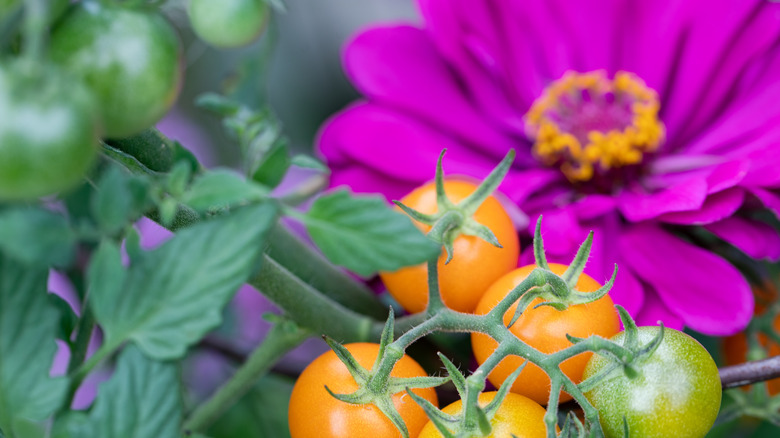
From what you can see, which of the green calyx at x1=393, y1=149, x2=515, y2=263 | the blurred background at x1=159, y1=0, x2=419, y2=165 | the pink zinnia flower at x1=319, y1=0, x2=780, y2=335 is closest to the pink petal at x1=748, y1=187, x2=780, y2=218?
the pink zinnia flower at x1=319, y1=0, x2=780, y2=335

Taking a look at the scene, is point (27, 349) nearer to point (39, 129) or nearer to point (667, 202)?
point (39, 129)

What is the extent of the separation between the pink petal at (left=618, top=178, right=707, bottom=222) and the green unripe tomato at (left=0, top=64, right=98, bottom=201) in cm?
21

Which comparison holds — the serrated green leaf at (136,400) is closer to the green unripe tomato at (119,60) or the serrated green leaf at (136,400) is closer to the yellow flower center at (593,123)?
the green unripe tomato at (119,60)

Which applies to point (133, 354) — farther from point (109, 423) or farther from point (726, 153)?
point (726, 153)

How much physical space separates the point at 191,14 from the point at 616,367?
0.13m

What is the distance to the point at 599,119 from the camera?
393 millimetres

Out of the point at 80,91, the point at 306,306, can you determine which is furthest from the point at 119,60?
the point at 306,306

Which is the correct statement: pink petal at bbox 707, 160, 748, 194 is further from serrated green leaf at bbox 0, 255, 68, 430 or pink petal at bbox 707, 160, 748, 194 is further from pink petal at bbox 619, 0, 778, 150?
serrated green leaf at bbox 0, 255, 68, 430

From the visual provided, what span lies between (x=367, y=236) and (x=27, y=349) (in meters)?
0.07

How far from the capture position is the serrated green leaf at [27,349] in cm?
15

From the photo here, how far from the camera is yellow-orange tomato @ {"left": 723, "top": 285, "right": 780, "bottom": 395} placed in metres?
0.31

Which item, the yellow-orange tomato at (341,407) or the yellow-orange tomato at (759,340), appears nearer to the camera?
the yellow-orange tomato at (341,407)

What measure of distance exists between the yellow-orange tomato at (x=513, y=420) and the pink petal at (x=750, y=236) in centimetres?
12

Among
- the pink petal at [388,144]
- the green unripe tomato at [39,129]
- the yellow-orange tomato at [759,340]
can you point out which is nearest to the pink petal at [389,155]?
the pink petal at [388,144]
